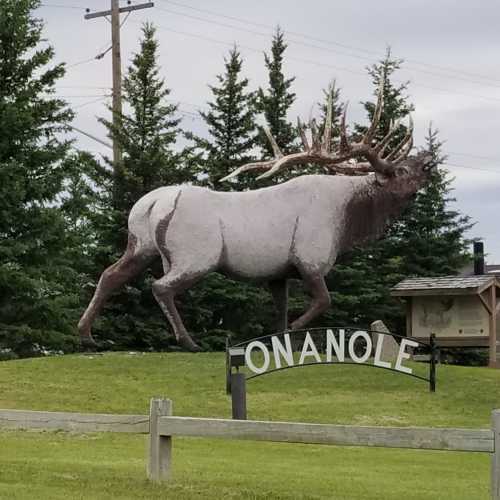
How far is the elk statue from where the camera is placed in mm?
17078

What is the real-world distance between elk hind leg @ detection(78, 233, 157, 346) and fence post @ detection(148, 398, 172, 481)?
29.9ft

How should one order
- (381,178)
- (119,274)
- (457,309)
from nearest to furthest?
(381,178) < (119,274) < (457,309)

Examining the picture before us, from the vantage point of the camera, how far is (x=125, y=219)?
25.4m

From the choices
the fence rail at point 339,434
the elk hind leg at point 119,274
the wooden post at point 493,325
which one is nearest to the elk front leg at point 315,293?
the elk hind leg at point 119,274

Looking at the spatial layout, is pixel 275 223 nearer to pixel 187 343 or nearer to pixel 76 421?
pixel 187 343

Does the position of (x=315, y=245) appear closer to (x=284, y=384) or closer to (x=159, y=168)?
(x=284, y=384)

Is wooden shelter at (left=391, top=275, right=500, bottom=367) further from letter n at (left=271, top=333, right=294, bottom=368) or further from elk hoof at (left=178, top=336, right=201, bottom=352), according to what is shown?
letter n at (left=271, top=333, right=294, bottom=368)

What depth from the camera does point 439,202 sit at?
100ft

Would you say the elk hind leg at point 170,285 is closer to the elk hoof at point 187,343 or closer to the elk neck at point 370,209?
the elk hoof at point 187,343

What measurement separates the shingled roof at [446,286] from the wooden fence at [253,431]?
13265 mm

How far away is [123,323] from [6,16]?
7.73 meters

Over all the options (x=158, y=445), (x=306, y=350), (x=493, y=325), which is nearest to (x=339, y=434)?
(x=158, y=445)

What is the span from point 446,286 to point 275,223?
5.54 metres

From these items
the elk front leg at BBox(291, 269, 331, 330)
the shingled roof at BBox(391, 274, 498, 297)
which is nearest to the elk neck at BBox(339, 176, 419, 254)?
the elk front leg at BBox(291, 269, 331, 330)
